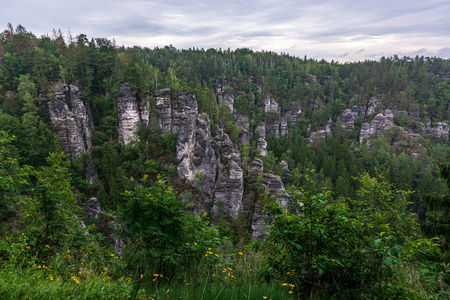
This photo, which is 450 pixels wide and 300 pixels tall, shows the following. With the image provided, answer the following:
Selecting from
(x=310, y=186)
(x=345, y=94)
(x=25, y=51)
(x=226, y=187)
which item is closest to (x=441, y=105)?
(x=345, y=94)

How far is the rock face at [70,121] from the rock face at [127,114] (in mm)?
5860

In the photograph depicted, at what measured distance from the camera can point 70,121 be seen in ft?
128

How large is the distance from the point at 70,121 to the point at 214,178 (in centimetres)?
2569

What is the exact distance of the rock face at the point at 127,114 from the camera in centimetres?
4306

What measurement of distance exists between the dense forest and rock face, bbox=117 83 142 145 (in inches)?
9.4

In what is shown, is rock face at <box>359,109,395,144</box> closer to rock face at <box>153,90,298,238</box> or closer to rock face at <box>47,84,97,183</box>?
rock face at <box>153,90,298,238</box>

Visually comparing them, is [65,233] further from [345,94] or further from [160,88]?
[345,94]

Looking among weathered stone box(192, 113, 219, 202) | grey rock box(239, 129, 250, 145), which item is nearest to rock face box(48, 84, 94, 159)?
weathered stone box(192, 113, 219, 202)

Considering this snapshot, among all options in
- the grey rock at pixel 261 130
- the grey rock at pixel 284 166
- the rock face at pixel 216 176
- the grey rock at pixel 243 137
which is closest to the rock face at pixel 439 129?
the grey rock at pixel 261 130

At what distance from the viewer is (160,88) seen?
4869cm

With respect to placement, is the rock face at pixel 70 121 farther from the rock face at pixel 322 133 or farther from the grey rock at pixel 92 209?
the rock face at pixel 322 133

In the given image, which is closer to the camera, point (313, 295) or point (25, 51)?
point (313, 295)

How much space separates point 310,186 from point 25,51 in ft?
194

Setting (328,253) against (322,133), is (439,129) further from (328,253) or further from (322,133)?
(328,253)
